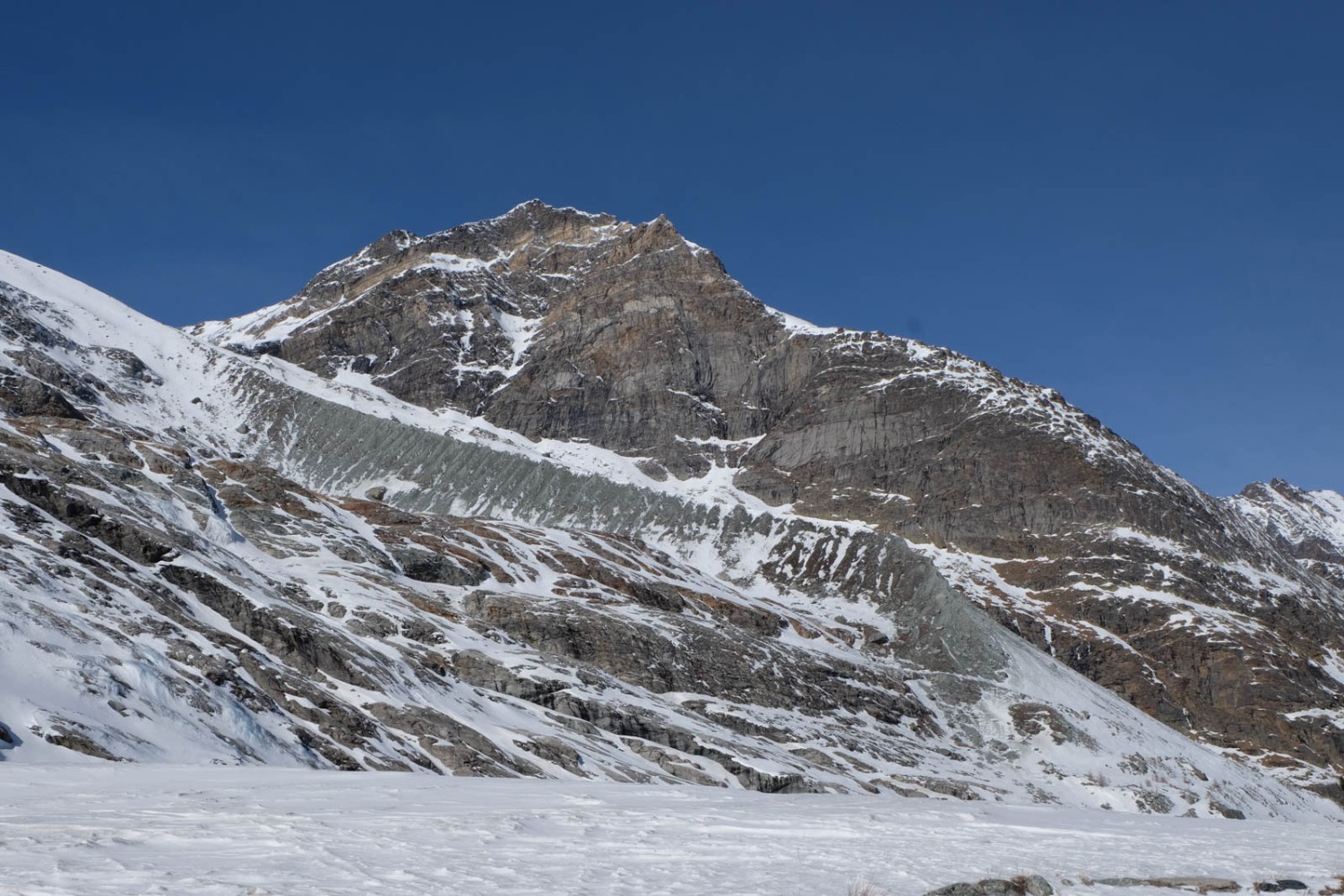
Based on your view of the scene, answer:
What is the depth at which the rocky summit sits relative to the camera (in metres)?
49.9

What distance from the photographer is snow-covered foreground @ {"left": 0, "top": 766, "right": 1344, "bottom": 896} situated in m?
12.0

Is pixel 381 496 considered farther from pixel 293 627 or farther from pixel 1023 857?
pixel 1023 857

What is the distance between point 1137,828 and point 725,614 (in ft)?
320

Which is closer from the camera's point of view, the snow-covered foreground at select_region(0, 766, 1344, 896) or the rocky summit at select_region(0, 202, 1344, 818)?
the snow-covered foreground at select_region(0, 766, 1344, 896)

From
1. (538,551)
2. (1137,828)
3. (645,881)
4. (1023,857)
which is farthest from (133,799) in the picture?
(538,551)

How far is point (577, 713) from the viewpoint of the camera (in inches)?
2926

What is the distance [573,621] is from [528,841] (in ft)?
264

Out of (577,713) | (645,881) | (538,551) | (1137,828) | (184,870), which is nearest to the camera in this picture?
(184,870)

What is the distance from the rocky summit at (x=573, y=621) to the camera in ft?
164

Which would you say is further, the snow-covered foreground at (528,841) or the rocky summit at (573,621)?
the rocky summit at (573,621)

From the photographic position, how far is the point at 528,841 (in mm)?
15039

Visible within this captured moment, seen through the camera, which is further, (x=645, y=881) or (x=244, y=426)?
(x=244, y=426)

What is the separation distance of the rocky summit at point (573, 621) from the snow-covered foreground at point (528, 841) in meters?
17.1

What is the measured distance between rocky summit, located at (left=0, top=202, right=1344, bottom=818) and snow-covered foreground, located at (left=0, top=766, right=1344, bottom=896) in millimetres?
17065
